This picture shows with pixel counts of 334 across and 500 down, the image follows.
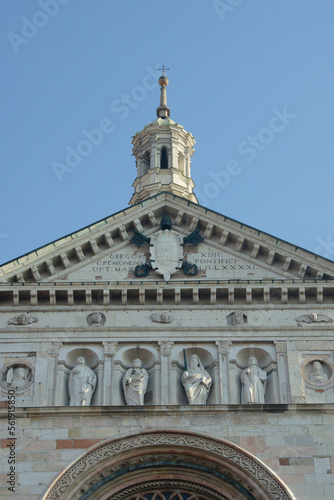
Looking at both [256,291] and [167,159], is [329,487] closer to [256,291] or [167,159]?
[256,291]

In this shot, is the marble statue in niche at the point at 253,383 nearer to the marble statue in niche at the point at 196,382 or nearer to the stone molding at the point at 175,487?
the marble statue in niche at the point at 196,382

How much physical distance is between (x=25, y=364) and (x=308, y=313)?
6.64m

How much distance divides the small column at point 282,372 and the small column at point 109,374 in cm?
369

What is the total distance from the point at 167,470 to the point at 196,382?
230cm

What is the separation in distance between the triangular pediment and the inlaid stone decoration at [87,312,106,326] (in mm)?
1157

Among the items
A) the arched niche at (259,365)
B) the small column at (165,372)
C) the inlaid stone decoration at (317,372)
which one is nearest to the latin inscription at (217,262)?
the arched niche at (259,365)

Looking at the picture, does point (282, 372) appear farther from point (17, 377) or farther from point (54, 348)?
point (17, 377)

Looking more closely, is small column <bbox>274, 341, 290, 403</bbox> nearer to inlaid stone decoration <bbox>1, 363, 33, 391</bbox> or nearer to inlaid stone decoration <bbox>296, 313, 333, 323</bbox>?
inlaid stone decoration <bbox>296, 313, 333, 323</bbox>

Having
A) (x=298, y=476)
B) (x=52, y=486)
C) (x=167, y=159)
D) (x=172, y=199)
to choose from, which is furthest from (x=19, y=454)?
(x=167, y=159)

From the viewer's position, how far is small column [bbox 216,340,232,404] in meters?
26.8

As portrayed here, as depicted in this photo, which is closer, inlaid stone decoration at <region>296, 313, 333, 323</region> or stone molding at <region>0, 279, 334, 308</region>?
inlaid stone decoration at <region>296, 313, 333, 323</region>

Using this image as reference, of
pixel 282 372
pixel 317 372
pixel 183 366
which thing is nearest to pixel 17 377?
pixel 183 366

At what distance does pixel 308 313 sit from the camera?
1113 inches

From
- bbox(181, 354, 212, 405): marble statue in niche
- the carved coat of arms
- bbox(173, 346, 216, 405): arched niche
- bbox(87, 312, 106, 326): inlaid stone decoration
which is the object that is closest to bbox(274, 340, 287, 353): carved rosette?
bbox(173, 346, 216, 405): arched niche
